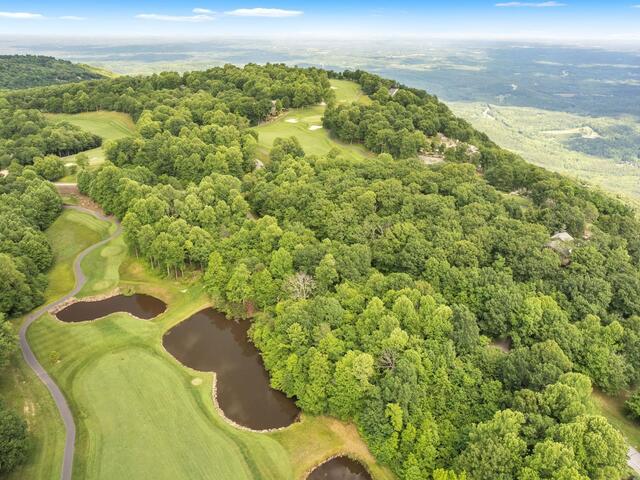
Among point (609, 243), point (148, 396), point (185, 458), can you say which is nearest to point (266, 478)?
point (185, 458)

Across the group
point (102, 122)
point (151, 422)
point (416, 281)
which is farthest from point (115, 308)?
point (102, 122)

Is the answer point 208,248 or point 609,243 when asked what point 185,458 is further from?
point 609,243

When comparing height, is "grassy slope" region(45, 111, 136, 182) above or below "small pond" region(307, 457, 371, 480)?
above

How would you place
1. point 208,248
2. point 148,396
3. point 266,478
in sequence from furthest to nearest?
point 208,248 < point 148,396 < point 266,478

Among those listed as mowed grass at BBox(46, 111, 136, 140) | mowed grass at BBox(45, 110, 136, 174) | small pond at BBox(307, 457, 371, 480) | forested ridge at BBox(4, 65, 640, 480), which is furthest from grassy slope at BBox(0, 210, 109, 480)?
mowed grass at BBox(46, 111, 136, 140)

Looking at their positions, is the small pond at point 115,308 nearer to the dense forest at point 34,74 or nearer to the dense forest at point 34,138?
the dense forest at point 34,138

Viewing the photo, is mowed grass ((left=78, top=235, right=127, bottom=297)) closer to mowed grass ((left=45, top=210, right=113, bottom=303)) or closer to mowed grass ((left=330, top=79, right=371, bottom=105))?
mowed grass ((left=45, top=210, right=113, bottom=303))
